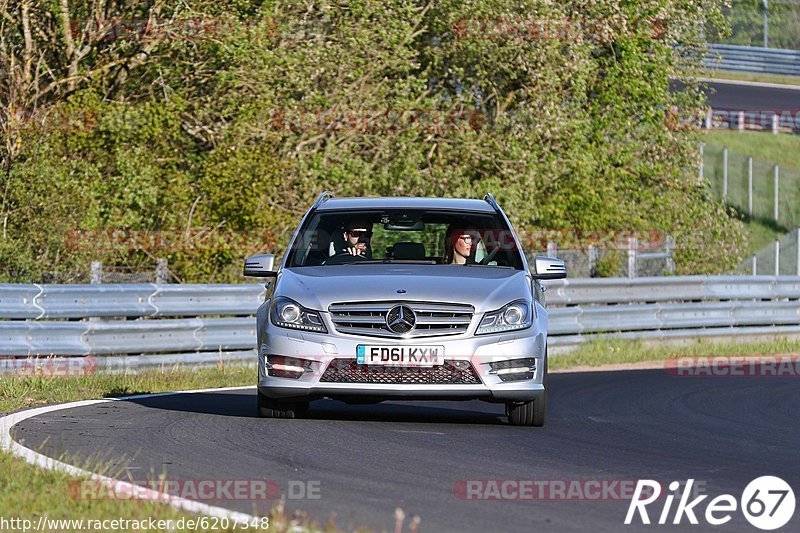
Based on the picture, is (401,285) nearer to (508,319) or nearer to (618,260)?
(508,319)

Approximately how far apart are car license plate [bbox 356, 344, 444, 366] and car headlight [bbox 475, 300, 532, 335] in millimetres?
356

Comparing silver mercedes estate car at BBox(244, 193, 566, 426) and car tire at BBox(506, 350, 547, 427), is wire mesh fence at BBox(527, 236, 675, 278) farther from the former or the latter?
silver mercedes estate car at BBox(244, 193, 566, 426)

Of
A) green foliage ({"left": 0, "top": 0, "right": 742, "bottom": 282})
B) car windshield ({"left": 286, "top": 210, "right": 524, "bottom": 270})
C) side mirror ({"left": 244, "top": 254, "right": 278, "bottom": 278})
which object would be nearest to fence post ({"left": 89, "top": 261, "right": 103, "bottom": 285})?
green foliage ({"left": 0, "top": 0, "right": 742, "bottom": 282})

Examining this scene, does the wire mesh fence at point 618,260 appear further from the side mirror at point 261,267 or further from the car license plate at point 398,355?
the car license plate at point 398,355

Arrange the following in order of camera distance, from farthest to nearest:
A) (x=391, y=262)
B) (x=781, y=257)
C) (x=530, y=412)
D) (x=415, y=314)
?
(x=781, y=257)
(x=391, y=262)
(x=530, y=412)
(x=415, y=314)

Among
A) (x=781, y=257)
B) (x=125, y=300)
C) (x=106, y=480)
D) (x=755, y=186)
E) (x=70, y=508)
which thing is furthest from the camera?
(x=755, y=186)

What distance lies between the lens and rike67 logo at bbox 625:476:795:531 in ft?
21.8

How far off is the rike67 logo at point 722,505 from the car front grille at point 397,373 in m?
2.23

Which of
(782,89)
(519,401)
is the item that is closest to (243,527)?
(519,401)

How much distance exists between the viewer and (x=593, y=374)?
17453 millimetres

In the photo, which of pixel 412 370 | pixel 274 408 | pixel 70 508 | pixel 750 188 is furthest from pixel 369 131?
pixel 70 508

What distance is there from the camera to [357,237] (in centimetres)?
1118

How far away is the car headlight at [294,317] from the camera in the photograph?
990 cm

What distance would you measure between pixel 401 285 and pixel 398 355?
54 cm
